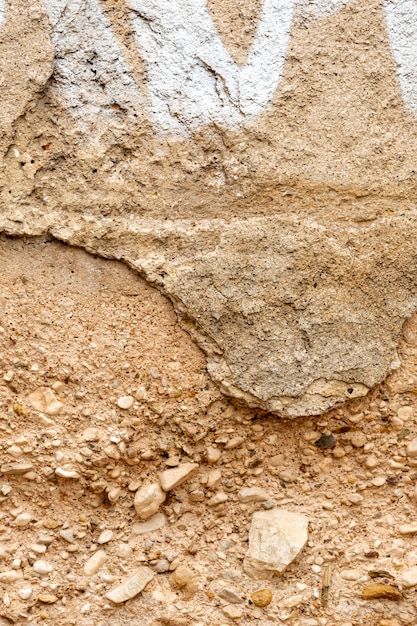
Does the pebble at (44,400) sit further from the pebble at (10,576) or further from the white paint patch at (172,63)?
the white paint patch at (172,63)

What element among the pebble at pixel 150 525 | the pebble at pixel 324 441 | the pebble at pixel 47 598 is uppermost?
the pebble at pixel 324 441

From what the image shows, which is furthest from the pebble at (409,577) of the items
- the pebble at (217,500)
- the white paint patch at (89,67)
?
the white paint patch at (89,67)

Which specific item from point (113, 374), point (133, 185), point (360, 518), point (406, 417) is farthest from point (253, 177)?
point (360, 518)

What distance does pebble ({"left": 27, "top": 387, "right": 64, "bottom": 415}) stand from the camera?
55.5 inches

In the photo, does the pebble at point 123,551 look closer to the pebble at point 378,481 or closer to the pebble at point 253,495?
the pebble at point 253,495

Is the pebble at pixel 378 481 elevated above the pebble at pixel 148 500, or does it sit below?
above

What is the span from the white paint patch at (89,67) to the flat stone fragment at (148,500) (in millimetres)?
701

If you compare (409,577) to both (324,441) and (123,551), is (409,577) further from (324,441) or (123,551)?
(123,551)

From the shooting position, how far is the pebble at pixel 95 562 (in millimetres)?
1394

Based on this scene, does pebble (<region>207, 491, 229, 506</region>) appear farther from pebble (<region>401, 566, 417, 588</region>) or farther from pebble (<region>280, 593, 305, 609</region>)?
pebble (<region>401, 566, 417, 588</region>)

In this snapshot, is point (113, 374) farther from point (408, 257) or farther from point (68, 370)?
A: point (408, 257)

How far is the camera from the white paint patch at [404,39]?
4.76ft

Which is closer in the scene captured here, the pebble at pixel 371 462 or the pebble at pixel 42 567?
the pebble at pixel 42 567

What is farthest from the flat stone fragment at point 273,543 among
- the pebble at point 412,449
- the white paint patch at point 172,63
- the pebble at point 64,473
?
the white paint patch at point 172,63
